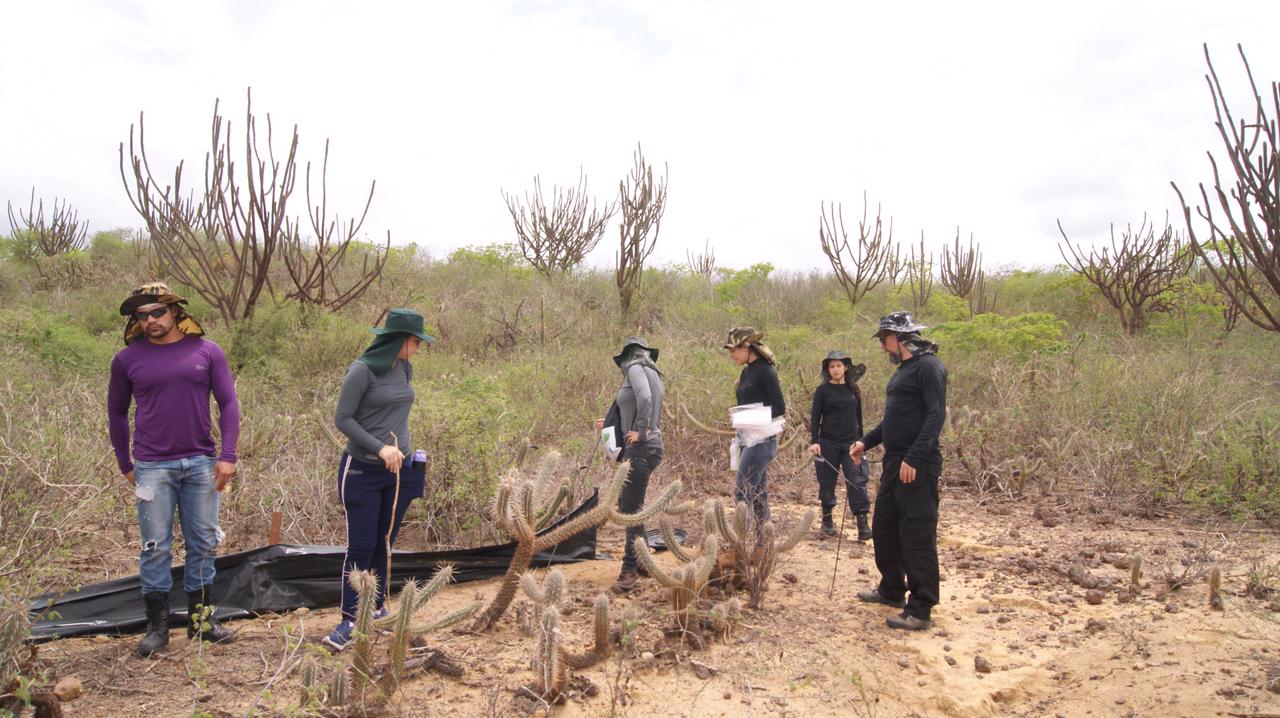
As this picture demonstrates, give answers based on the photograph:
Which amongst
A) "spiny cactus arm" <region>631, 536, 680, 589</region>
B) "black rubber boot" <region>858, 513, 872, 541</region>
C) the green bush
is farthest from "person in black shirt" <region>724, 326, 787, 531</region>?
the green bush

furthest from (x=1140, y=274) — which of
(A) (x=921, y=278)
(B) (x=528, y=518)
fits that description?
(B) (x=528, y=518)

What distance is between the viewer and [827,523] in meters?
6.71

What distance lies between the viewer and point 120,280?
60.2 feet

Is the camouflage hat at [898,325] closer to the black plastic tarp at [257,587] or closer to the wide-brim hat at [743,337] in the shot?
the wide-brim hat at [743,337]

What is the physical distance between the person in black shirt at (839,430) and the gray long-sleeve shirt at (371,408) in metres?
3.61

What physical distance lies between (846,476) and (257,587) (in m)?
4.34

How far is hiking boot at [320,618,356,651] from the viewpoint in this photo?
3930mm

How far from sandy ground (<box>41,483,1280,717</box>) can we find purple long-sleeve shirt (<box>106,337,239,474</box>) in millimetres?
991

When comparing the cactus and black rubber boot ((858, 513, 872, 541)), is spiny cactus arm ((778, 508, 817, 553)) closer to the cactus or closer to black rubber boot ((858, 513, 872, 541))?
black rubber boot ((858, 513, 872, 541))

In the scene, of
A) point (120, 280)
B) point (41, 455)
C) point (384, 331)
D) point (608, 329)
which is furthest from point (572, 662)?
point (120, 280)

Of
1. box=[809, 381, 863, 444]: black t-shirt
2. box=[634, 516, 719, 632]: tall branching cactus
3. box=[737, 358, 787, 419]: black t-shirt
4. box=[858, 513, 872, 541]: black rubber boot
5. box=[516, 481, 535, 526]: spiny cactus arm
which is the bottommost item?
box=[858, 513, 872, 541]: black rubber boot

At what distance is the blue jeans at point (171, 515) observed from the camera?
3.85 metres

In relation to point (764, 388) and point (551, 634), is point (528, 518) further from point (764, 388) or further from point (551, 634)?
point (764, 388)

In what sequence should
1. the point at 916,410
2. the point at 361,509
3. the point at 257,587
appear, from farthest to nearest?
the point at 916,410, the point at 257,587, the point at 361,509
